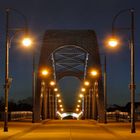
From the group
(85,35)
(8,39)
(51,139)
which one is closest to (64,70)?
(85,35)

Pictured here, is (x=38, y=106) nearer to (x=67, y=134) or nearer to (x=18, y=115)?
(x=18, y=115)

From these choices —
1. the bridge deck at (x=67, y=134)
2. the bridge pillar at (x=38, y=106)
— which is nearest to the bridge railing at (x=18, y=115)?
the bridge pillar at (x=38, y=106)

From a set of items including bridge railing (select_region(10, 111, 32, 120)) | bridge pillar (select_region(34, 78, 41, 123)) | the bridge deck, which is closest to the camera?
the bridge deck

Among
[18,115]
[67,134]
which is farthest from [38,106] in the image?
[67,134]

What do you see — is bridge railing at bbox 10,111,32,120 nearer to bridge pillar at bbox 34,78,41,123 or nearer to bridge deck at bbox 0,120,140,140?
bridge pillar at bbox 34,78,41,123

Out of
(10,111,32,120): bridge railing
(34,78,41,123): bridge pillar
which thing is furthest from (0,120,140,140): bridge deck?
(10,111,32,120): bridge railing

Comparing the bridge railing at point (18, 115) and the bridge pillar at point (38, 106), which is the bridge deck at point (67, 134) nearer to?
the bridge pillar at point (38, 106)

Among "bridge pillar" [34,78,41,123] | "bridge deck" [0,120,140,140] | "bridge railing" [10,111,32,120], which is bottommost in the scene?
"bridge deck" [0,120,140,140]

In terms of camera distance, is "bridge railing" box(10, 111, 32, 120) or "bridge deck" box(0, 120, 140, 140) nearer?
"bridge deck" box(0, 120, 140, 140)

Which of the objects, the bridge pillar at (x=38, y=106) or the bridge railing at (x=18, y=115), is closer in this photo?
the bridge pillar at (x=38, y=106)

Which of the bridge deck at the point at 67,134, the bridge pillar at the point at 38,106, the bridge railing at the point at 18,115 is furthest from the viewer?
the bridge railing at the point at 18,115

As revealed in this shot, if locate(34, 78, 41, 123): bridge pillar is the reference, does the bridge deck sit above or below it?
below

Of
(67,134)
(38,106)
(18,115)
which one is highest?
(38,106)

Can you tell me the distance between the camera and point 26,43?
127 feet
